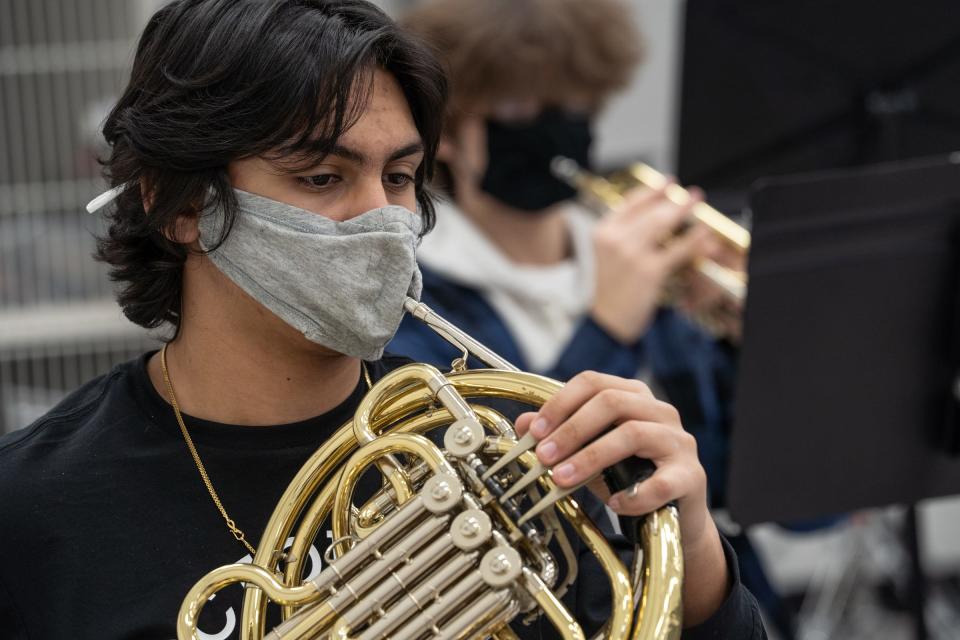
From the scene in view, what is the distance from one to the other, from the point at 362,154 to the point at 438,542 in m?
0.42

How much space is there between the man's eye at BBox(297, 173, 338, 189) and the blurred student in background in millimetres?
972

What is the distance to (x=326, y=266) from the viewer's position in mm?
1297

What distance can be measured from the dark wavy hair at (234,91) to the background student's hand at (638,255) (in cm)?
99

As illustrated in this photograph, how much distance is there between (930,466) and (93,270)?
266 cm

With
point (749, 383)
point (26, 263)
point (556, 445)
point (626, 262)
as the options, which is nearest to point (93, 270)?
point (26, 263)

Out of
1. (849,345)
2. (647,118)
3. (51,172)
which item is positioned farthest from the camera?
(647,118)

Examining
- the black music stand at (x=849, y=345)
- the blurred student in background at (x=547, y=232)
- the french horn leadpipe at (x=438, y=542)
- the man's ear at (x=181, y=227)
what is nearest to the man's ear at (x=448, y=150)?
the blurred student in background at (x=547, y=232)

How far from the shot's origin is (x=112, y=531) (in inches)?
52.1

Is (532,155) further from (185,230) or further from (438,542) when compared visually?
(438,542)

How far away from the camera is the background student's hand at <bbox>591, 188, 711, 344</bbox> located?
2367 mm

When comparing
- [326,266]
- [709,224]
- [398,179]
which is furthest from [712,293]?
[326,266]

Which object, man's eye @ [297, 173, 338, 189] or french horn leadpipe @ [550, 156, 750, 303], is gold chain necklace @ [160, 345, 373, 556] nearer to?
man's eye @ [297, 173, 338, 189]

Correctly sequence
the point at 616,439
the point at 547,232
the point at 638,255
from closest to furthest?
the point at 616,439, the point at 638,255, the point at 547,232

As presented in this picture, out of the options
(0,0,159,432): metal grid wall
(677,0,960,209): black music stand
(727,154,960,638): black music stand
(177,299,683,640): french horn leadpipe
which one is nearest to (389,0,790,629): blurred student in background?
(677,0,960,209): black music stand
